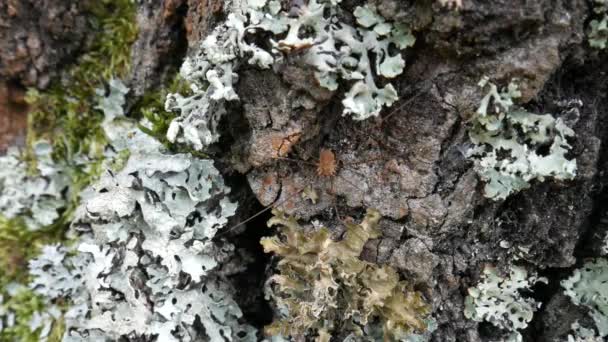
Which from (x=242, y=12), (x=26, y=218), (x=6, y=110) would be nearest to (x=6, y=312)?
(x=26, y=218)

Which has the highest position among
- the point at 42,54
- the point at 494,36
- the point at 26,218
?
the point at 494,36

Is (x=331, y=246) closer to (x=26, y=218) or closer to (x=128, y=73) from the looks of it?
(x=128, y=73)

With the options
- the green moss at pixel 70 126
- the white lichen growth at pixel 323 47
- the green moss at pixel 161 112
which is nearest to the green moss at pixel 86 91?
the green moss at pixel 70 126

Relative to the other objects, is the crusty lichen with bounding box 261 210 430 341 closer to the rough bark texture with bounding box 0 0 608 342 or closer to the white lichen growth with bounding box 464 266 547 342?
the rough bark texture with bounding box 0 0 608 342

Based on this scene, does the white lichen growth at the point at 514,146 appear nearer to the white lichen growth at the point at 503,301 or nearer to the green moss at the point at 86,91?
the white lichen growth at the point at 503,301

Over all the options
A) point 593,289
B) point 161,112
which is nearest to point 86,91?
point 161,112

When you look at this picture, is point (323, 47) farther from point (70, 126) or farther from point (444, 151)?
point (70, 126)
